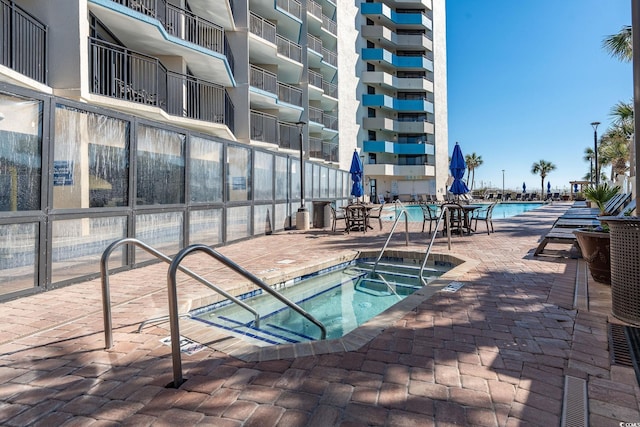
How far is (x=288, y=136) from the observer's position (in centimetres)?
2094

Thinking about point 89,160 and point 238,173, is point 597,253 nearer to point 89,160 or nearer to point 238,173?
point 89,160

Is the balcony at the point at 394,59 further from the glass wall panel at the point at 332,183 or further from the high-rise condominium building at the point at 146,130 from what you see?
the glass wall panel at the point at 332,183

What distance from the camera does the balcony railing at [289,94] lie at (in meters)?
21.7

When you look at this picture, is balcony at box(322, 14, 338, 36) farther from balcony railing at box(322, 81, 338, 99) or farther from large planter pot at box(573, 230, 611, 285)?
large planter pot at box(573, 230, 611, 285)

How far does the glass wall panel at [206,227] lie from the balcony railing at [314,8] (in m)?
23.2

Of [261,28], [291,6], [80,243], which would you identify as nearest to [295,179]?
[80,243]

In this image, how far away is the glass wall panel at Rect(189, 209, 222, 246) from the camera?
730cm

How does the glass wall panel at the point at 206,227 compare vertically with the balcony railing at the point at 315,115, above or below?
below

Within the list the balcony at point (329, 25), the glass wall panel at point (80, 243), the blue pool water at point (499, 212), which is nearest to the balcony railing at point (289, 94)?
the balcony at point (329, 25)

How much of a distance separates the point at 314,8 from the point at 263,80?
11182 millimetres

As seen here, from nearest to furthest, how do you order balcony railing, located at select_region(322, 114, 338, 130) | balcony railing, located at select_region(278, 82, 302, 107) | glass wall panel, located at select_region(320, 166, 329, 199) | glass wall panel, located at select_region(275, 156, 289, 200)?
glass wall panel, located at select_region(275, 156, 289, 200) < glass wall panel, located at select_region(320, 166, 329, 199) < balcony railing, located at select_region(278, 82, 302, 107) < balcony railing, located at select_region(322, 114, 338, 130)

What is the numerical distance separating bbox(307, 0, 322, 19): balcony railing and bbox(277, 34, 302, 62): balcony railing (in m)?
4.87

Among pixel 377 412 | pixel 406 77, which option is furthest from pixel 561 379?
pixel 406 77

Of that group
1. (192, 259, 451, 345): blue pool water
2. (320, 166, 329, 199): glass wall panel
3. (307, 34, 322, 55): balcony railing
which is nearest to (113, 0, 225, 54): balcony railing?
(320, 166, 329, 199): glass wall panel
